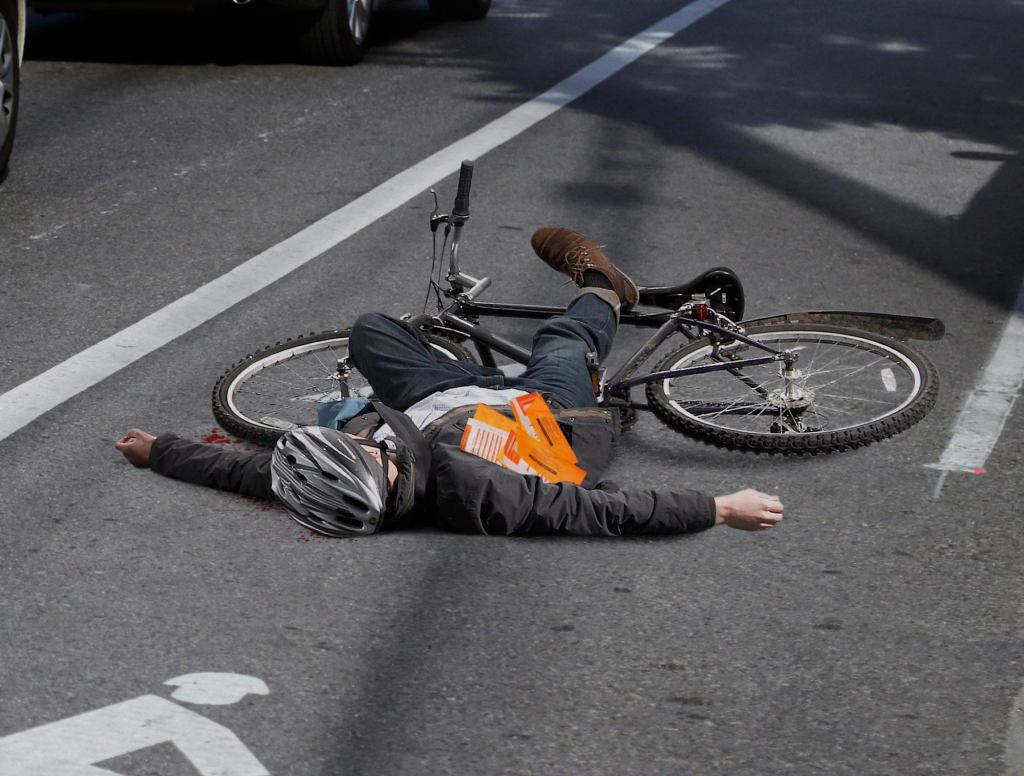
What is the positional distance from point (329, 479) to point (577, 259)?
190cm

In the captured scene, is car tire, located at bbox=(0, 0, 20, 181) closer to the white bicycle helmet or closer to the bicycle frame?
the bicycle frame

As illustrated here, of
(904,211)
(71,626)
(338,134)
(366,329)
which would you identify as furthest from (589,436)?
(338,134)

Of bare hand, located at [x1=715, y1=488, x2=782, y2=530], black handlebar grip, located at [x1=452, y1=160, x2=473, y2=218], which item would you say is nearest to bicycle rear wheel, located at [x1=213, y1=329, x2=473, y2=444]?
black handlebar grip, located at [x1=452, y1=160, x2=473, y2=218]

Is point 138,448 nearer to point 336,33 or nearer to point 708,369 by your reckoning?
point 708,369

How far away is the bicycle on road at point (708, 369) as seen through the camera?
5.75m

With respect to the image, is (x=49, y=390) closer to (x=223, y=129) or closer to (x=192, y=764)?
(x=192, y=764)

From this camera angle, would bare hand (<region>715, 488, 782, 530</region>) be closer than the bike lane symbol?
No

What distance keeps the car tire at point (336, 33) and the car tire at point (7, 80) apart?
2911mm

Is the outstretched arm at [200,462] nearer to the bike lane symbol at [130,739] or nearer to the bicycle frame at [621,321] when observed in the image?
the bicycle frame at [621,321]

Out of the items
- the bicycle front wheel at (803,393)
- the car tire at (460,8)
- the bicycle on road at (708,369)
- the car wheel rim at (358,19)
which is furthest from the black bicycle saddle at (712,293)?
the car tire at (460,8)

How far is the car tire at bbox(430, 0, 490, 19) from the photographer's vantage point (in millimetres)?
13516

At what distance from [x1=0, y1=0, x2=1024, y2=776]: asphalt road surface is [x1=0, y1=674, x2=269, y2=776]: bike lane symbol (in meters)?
0.01

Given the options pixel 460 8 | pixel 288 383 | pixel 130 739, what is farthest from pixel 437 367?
pixel 460 8

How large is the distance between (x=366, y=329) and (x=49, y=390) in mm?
1434
